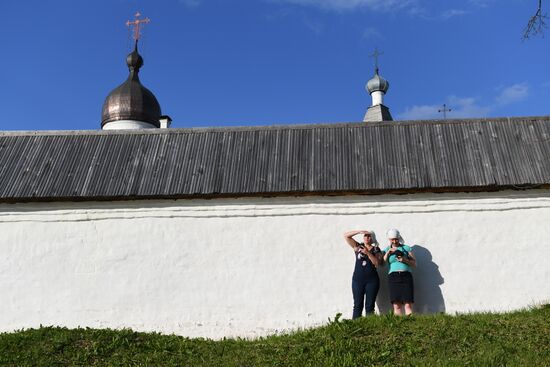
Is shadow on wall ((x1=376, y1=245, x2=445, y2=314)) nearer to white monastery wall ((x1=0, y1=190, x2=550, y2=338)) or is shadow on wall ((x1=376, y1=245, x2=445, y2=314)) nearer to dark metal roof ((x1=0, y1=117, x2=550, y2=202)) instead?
white monastery wall ((x1=0, y1=190, x2=550, y2=338))

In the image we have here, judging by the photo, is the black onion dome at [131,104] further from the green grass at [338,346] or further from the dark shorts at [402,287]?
the dark shorts at [402,287]

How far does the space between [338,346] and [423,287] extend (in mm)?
2901

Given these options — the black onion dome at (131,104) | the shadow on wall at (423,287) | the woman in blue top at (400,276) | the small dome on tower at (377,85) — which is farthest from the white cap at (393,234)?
the small dome on tower at (377,85)

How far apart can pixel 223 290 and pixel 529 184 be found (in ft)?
15.7

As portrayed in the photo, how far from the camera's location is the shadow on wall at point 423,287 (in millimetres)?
8945

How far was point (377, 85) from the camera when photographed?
2956 centimetres

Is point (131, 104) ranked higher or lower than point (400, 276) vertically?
higher

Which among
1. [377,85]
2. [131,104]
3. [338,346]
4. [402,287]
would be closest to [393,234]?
[402,287]

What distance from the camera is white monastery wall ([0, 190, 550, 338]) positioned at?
897 centimetres

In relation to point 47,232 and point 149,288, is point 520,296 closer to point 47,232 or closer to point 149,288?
point 149,288

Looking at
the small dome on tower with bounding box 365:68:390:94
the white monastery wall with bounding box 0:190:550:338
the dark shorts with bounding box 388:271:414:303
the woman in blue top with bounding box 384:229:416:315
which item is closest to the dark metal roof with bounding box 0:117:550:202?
the white monastery wall with bounding box 0:190:550:338

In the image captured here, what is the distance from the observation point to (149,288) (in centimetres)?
920

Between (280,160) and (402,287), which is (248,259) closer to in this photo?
(280,160)

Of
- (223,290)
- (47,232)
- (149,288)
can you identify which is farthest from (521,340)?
(47,232)
